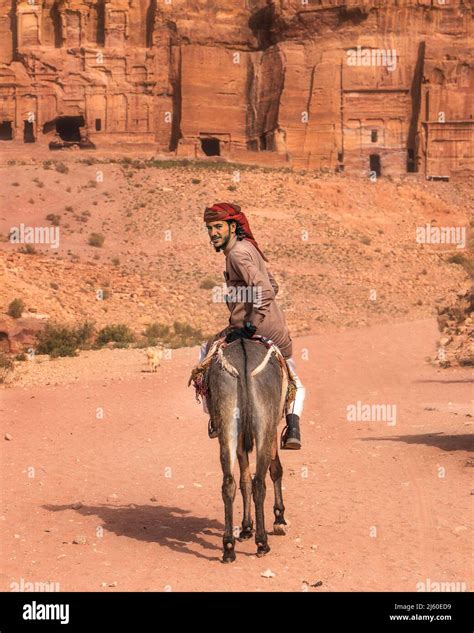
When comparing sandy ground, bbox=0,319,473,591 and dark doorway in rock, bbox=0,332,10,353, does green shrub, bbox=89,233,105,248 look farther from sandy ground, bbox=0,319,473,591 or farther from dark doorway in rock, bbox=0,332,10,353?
sandy ground, bbox=0,319,473,591

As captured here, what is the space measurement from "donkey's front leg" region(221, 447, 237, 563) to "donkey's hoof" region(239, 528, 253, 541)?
716 millimetres

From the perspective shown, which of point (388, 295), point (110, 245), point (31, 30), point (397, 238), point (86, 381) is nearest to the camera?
point (86, 381)

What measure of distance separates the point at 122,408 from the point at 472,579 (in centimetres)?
889

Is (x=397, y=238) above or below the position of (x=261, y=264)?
below

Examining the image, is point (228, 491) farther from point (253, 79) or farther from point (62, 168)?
point (253, 79)

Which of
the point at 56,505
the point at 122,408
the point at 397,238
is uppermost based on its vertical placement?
the point at 56,505

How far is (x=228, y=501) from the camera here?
26.4 feet

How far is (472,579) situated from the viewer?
762cm

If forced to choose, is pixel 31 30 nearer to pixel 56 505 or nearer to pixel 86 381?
pixel 86 381

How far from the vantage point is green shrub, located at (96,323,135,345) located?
23969mm

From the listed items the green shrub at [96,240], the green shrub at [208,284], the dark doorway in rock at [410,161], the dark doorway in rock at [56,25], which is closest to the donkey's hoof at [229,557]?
the green shrub at [208,284]

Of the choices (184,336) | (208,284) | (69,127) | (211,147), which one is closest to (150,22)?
(69,127)

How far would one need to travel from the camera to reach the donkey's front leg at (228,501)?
315 inches
